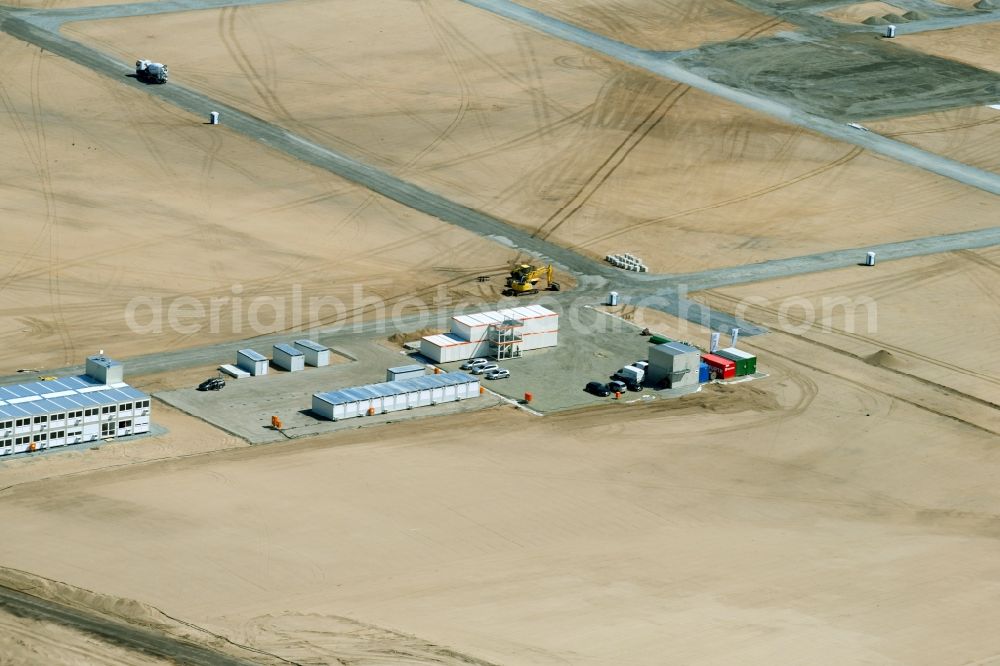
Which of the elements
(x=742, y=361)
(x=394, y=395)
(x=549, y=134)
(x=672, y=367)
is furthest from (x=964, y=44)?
(x=394, y=395)

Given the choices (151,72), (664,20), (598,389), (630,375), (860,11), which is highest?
(860,11)

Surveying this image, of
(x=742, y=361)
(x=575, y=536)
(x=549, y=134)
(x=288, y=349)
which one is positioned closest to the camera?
(x=575, y=536)

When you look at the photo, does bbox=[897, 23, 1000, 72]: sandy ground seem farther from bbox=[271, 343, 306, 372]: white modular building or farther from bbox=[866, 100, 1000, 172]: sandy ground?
bbox=[271, 343, 306, 372]: white modular building

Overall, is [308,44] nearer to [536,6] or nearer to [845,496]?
[536,6]

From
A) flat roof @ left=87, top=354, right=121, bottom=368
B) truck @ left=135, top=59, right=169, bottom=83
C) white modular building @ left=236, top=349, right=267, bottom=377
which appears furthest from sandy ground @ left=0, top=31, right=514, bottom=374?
flat roof @ left=87, top=354, right=121, bottom=368

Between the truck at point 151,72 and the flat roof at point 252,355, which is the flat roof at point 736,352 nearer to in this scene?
the flat roof at point 252,355

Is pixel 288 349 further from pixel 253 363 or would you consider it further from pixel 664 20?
pixel 664 20

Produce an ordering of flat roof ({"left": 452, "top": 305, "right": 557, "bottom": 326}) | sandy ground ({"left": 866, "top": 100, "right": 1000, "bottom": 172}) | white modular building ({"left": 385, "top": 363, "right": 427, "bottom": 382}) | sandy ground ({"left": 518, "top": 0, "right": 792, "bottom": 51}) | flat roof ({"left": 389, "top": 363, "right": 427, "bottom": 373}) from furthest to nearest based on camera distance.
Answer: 1. sandy ground ({"left": 518, "top": 0, "right": 792, "bottom": 51})
2. sandy ground ({"left": 866, "top": 100, "right": 1000, "bottom": 172})
3. flat roof ({"left": 452, "top": 305, "right": 557, "bottom": 326})
4. flat roof ({"left": 389, "top": 363, "right": 427, "bottom": 373})
5. white modular building ({"left": 385, "top": 363, "right": 427, "bottom": 382})
